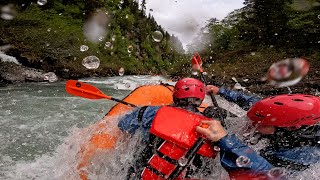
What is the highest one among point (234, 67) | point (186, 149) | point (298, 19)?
point (298, 19)

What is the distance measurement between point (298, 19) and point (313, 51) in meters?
4.66

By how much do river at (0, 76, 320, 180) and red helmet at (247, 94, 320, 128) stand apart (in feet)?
1.05

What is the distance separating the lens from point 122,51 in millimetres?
29594

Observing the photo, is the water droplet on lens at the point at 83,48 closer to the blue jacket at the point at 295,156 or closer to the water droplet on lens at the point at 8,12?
the water droplet on lens at the point at 8,12

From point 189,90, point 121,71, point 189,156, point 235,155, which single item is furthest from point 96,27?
point 235,155

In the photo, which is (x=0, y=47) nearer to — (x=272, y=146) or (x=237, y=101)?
(x=237, y=101)

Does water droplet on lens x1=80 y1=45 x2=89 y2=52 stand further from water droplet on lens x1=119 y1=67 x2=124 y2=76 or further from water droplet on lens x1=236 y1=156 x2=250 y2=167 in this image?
water droplet on lens x1=236 y1=156 x2=250 y2=167

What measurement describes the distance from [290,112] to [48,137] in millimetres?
4419

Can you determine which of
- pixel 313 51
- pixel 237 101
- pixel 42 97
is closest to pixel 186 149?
pixel 237 101

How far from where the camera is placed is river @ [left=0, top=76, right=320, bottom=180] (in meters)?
3.14

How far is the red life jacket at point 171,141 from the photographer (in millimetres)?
2262

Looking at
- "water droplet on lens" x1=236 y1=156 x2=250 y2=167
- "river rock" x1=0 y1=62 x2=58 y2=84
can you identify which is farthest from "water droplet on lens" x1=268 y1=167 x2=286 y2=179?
"river rock" x1=0 y1=62 x2=58 y2=84

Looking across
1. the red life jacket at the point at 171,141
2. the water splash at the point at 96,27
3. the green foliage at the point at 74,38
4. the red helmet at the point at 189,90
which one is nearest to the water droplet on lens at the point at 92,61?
the green foliage at the point at 74,38

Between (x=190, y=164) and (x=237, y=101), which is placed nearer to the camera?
(x=190, y=164)
